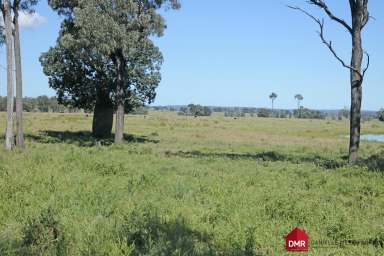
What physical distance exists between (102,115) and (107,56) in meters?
6.61

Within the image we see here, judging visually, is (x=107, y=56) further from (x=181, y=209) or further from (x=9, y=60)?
(x=181, y=209)

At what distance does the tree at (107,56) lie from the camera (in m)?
27.7

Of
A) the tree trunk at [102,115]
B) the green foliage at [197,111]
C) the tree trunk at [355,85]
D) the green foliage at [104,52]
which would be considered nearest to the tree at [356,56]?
the tree trunk at [355,85]

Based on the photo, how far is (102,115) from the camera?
37.0 metres

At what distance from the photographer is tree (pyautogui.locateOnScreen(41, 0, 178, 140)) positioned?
2765 centimetres

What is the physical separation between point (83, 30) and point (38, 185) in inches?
681

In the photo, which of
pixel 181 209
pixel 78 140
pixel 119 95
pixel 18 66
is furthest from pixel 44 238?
pixel 78 140

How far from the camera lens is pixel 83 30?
90.4 feet

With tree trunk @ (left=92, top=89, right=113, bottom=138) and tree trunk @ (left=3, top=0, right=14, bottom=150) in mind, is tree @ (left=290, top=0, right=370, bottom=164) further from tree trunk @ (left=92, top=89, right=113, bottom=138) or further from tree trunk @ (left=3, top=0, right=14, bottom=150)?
tree trunk @ (left=92, top=89, right=113, bottom=138)

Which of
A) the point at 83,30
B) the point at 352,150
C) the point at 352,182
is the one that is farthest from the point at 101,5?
the point at 352,182

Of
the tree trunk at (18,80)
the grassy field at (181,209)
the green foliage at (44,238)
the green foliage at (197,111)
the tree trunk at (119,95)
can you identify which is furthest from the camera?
the green foliage at (197,111)

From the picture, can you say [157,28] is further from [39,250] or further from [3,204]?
[39,250]

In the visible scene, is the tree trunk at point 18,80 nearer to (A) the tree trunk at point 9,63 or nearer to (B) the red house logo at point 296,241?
(A) the tree trunk at point 9,63

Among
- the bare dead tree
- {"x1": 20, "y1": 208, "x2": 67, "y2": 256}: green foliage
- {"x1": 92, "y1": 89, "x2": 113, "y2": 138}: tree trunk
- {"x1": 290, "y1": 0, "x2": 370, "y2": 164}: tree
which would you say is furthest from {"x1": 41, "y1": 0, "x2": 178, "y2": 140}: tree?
{"x1": 20, "y1": 208, "x2": 67, "y2": 256}: green foliage
